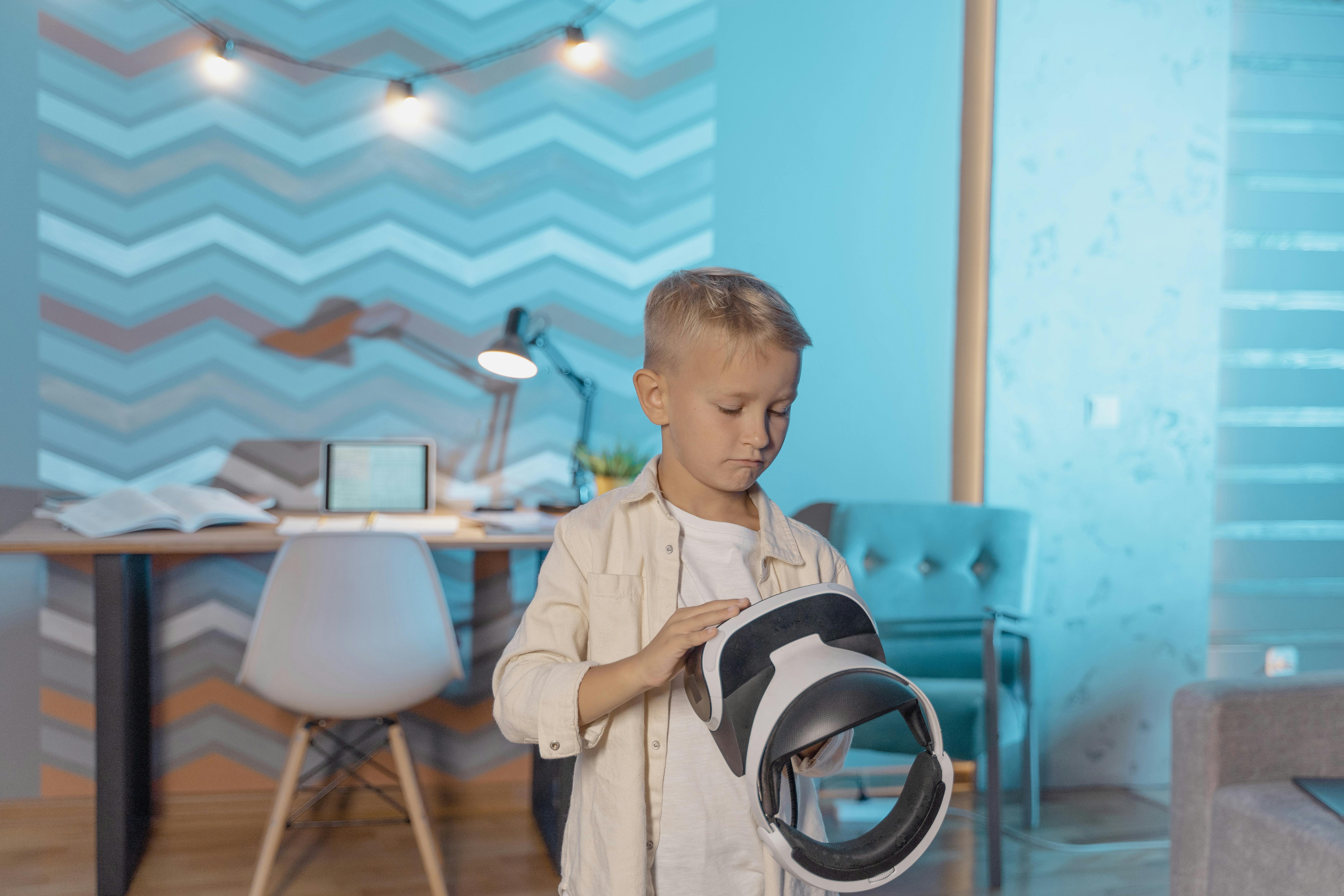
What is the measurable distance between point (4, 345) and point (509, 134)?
53.8 inches

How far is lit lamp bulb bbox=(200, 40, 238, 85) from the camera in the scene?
7.72ft

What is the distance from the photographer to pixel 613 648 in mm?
907

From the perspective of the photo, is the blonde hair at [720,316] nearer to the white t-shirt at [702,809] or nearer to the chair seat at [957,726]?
the white t-shirt at [702,809]

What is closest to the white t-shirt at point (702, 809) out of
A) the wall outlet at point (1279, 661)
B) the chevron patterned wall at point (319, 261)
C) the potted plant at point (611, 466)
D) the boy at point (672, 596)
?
the boy at point (672, 596)

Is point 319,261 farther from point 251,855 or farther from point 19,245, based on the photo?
point 251,855

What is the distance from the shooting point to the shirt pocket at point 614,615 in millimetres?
907

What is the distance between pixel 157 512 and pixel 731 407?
167cm

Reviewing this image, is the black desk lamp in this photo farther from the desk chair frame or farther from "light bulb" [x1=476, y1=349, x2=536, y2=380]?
the desk chair frame

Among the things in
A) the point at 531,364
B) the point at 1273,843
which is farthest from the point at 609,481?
the point at 1273,843

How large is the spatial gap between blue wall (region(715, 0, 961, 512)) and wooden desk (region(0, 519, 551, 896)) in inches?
40.5

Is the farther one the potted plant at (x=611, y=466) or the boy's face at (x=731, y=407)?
the potted plant at (x=611, y=466)

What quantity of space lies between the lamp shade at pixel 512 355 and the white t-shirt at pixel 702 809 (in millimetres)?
1388

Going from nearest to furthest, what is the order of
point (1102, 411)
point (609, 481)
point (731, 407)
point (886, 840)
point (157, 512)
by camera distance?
point (886, 840) → point (731, 407) → point (157, 512) → point (609, 481) → point (1102, 411)

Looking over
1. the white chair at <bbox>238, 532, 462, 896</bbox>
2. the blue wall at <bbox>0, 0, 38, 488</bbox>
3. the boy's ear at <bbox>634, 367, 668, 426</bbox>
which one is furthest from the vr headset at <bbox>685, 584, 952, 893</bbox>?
the blue wall at <bbox>0, 0, 38, 488</bbox>
